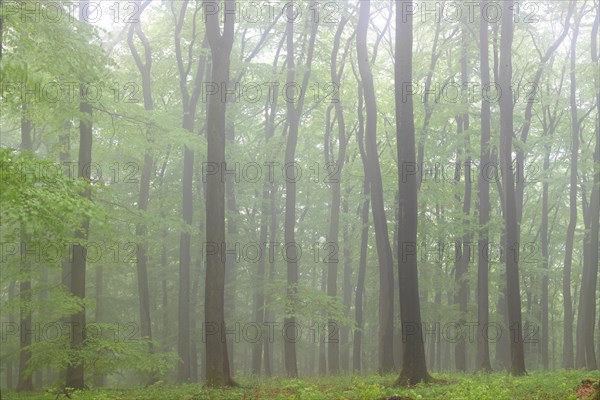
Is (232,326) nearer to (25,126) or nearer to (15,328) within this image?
(15,328)

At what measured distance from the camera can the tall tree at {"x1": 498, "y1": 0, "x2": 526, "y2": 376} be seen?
16.5 metres

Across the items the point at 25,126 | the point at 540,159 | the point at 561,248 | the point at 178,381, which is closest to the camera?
the point at 25,126

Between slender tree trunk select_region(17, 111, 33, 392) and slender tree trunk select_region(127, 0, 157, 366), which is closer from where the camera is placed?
slender tree trunk select_region(17, 111, 33, 392)

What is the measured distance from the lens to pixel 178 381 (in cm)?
2239

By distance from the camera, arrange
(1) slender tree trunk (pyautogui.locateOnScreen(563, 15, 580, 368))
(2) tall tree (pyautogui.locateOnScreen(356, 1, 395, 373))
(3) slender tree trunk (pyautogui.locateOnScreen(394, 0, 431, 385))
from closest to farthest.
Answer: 1. (3) slender tree trunk (pyautogui.locateOnScreen(394, 0, 431, 385))
2. (2) tall tree (pyautogui.locateOnScreen(356, 1, 395, 373))
3. (1) slender tree trunk (pyautogui.locateOnScreen(563, 15, 580, 368))

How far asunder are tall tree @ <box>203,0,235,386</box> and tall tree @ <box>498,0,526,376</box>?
27.4 feet

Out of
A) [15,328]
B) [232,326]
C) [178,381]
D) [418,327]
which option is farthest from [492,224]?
[15,328]

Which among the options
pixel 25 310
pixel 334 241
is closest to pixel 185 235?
pixel 334 241

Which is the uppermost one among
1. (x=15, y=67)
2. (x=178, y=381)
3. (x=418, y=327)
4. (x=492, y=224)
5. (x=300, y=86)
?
(x=300, y=86)

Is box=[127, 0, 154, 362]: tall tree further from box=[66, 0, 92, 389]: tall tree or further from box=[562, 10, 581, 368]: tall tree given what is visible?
box=[562, 10, 581, 368]: tall tree

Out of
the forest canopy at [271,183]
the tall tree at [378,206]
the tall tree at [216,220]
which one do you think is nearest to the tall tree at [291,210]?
the forest canopy at [271,183]

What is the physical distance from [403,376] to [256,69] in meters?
15.4

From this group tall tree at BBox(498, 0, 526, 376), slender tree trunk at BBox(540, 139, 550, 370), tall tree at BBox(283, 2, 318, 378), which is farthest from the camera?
slender tree trunk at BBox(540, 139, 550, 370)

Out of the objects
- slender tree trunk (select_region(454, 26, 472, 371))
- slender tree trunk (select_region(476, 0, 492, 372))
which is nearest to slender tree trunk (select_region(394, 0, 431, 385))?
slender tree trunk (select_region(476, 0, 492, 372))
